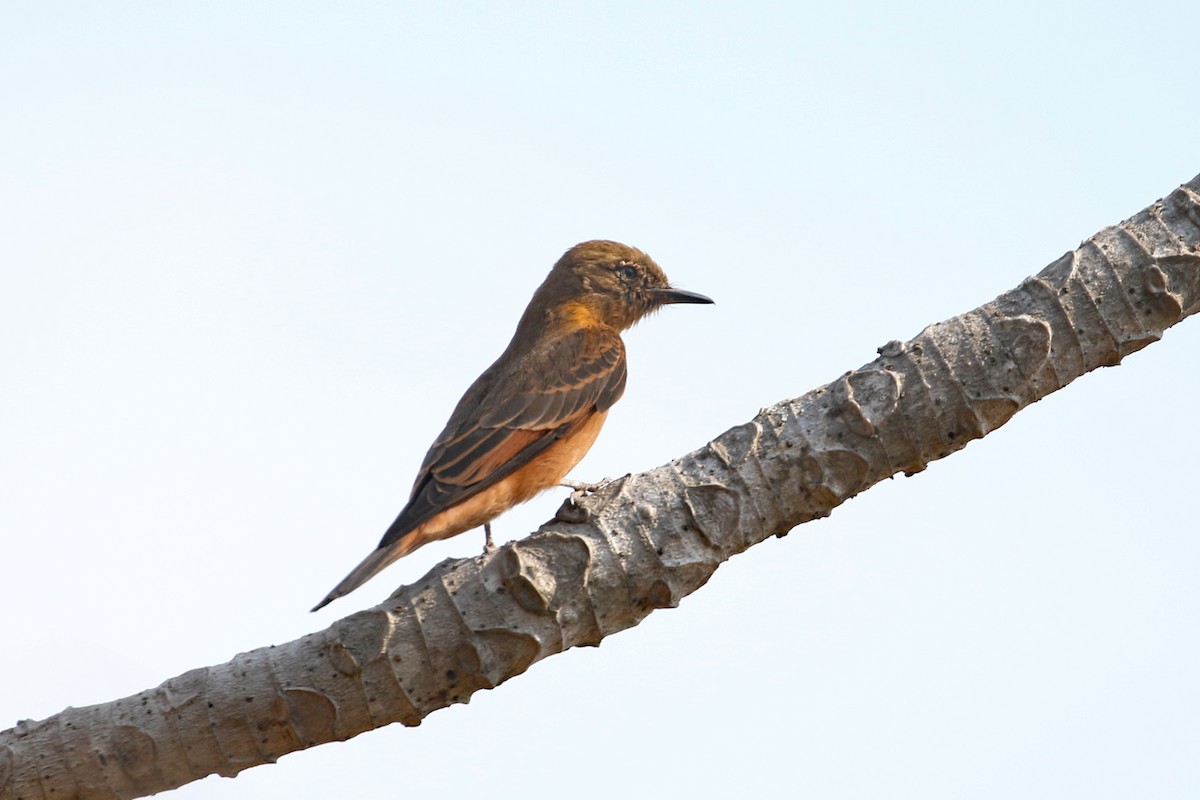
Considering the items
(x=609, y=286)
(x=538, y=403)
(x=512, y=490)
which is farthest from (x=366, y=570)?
(x=609, y=286)

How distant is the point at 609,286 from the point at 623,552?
4.14 metres

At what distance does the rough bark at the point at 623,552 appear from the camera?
13.8 feet

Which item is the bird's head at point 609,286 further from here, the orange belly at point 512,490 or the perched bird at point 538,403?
the orange belly at point 512,490

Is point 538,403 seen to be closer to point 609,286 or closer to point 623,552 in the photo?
point 609,286

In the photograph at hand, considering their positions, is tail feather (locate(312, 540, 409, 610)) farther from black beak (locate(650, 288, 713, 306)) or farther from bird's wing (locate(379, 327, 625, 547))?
black beak (locate(650, 288, 713, 306))

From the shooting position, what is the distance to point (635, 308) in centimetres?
833

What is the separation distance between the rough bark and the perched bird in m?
0.85

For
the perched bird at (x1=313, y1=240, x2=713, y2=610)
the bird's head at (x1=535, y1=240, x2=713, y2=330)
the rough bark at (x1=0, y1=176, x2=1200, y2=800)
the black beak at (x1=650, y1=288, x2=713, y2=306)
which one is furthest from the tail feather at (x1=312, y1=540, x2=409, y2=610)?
the black beak at (x1=650, y1=288, x2=713, y2=306)

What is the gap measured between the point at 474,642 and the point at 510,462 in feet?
6.70

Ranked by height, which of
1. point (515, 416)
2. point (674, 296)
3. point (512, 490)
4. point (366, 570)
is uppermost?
point (674, 296)

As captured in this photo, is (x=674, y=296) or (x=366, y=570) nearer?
(x=366, y=570)

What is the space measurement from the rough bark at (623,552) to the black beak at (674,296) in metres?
3.97

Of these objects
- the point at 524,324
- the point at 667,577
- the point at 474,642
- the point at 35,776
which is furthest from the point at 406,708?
the point at 524,324

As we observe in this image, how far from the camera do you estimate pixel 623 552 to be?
14.1ft
